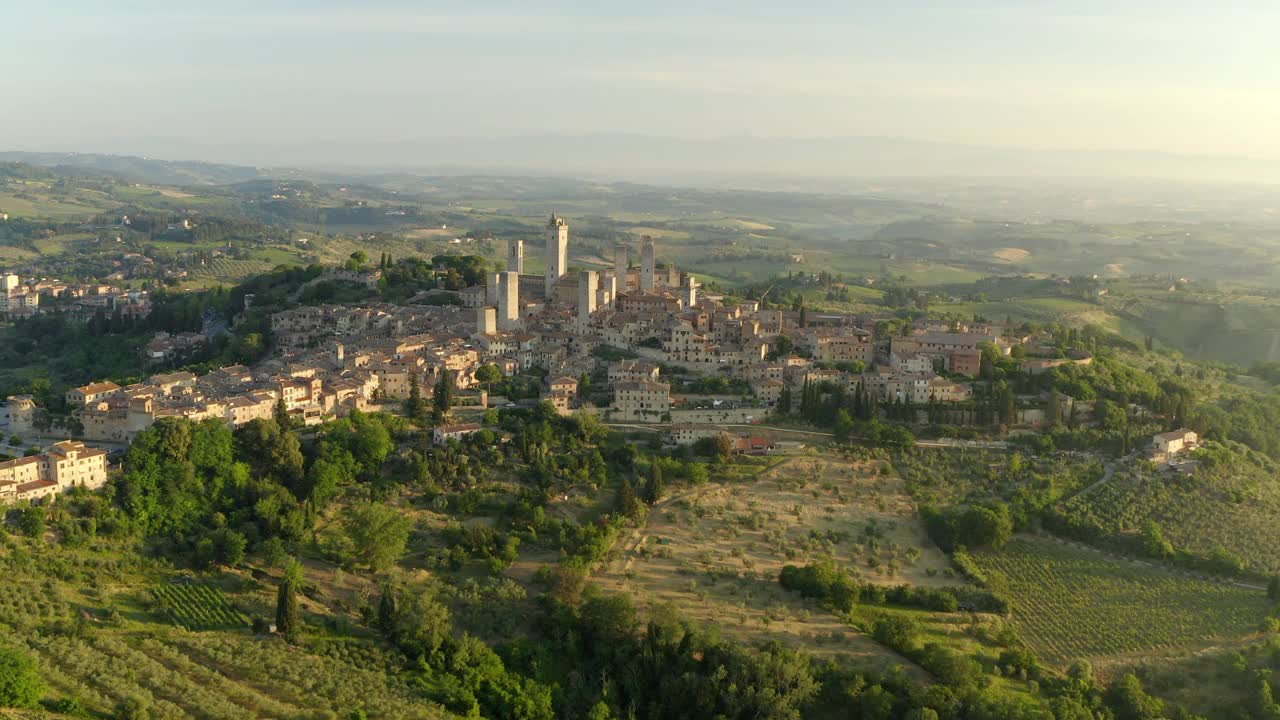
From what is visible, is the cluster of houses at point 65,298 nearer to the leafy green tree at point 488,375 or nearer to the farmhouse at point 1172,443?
the leafy green tree at point 488,375

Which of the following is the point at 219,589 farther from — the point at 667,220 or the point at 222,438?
the point at 667,220

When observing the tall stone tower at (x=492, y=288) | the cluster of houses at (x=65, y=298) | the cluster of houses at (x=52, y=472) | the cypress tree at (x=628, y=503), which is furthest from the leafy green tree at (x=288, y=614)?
the cluster of houses at (x=65, y=298)

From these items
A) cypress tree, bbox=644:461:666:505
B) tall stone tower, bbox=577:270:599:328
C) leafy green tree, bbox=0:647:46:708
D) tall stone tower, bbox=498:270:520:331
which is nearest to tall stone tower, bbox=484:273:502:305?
tall stone tower, bbox=498:270:520:331

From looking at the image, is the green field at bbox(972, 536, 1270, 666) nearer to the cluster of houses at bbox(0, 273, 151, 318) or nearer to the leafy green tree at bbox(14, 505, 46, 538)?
the leafy green tree at bbox(14, 505, 46, 538)

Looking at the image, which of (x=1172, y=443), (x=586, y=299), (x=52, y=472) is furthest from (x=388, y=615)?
(x=1172, y=443)

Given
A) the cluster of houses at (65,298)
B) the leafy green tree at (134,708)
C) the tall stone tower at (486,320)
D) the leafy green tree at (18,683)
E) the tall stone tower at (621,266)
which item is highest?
the tall stone tower at (621,266)

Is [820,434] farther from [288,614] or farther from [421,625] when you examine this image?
[288,614]
